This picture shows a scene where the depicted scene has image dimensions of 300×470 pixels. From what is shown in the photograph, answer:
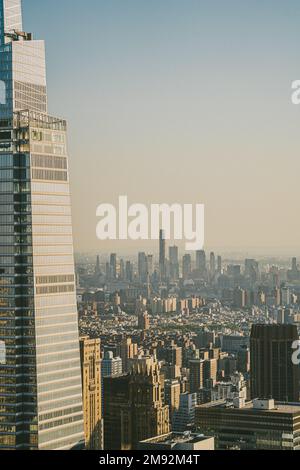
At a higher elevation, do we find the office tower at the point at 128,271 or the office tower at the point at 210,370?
the office tower at the point at 128,271

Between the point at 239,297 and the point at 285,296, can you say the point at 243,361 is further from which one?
the point at 239,297

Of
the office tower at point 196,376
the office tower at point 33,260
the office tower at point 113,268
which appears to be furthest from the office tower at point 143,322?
the office tower at point 196,376

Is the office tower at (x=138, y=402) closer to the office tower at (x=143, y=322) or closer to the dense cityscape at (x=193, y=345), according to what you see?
the dense cityscape at (x=193, y=345)

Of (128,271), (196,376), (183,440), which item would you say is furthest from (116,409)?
(128,271)

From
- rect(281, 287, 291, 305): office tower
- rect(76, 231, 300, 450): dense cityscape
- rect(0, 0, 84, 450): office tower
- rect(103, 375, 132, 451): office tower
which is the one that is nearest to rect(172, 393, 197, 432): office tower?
rect(76, 231, 300, 450): dense cityscape

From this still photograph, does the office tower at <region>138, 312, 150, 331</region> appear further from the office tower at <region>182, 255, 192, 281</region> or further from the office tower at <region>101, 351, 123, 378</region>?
the office tower at <region>182, 255, 192, 281</region>
